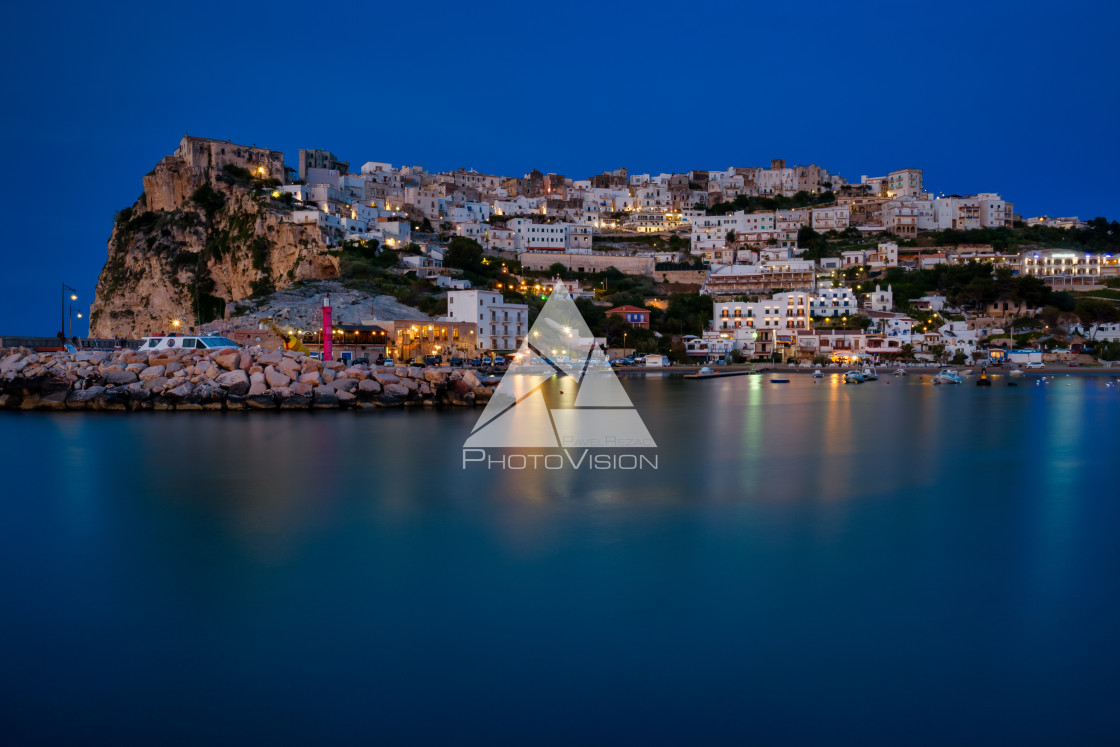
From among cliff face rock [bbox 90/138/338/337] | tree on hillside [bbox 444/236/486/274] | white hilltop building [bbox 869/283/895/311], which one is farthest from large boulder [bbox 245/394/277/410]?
white hilltop building [bbox 869/283/895/311]

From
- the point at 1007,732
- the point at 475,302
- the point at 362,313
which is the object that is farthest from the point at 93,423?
the point at 475,302

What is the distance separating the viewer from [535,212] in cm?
7875

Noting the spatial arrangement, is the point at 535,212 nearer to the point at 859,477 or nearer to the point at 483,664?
the point at 859,477

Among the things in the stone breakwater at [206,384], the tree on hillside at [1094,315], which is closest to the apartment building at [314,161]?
the stone breakwater at [206,384]

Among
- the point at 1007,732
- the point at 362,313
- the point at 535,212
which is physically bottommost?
the point at 1007,732

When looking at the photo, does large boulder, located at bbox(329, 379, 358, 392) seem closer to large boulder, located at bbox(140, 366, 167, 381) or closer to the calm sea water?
large boulder, located at bbox(140, 366, 167, 381)

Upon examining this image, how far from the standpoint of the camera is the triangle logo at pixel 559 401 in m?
15.0

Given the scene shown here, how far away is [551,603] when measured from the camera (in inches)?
229

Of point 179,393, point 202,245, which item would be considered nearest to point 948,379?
point 179,393

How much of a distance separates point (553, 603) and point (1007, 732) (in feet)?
9.48

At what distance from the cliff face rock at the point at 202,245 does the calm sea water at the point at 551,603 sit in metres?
40.3

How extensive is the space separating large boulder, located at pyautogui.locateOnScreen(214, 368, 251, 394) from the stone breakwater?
0.02m

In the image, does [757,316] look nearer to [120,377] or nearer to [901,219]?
→ [901,219]

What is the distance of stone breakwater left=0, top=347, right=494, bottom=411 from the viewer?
1925 cm
